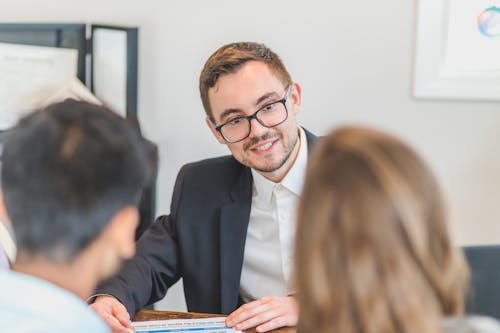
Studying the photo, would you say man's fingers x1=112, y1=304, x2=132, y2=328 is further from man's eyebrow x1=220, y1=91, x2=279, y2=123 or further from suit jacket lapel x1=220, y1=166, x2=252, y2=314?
man's eyebrow x1=220, y1=91, x2=279, y2=123

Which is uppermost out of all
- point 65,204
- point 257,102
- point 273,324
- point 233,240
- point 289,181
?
point 257,102

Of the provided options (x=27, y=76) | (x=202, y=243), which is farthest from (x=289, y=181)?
(x=27, y=76)

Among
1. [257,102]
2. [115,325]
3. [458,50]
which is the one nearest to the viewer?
[115,325]

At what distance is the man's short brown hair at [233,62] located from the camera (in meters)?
1.75

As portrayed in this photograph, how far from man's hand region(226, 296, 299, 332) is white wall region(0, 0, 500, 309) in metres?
1.07

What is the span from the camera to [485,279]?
4.32 feet

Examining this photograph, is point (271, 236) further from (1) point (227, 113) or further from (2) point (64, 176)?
(2) point (64, 176)

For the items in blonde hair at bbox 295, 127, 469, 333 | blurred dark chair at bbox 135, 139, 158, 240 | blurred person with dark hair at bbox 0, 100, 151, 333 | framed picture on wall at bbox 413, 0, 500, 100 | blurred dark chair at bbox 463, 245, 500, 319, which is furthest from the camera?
blurred dark chair at bbox 135, 139, 158, 240

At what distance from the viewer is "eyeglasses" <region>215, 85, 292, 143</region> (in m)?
1.74

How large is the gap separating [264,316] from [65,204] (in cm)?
70

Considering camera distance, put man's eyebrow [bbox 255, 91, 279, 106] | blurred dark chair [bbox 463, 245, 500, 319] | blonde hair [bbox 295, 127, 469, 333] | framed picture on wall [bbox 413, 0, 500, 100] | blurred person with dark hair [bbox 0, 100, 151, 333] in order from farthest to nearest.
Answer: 1. framed picture on wall [bbox 413, 0, 500, 100]
2. man's eyebrow [bbox 255, 91, 279, 106]
3. blurred dark chair [bbox 463, 245, 500, 319]
4. blurred person with dark hair [bbox 0, 100, 151, 333]
5. blonde hair [bbox 295, 127, 469, 333]

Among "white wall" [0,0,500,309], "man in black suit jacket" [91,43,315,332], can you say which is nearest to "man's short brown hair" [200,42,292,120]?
"man in black suit jacket" [91,43,315,332]

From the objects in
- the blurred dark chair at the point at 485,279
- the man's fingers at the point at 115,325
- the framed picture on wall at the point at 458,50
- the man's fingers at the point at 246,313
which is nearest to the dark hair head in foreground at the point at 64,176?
the man's fingers at the point at 115,325

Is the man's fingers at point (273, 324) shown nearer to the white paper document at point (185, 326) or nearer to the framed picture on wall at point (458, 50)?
the white paper document at point (185, 326)
